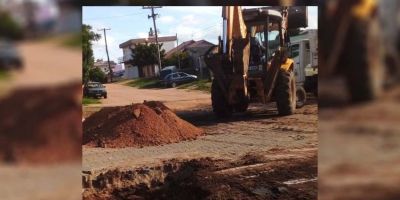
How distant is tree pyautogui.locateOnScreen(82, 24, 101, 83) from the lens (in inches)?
154

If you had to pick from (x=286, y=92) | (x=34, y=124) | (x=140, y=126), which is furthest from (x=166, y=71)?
(x=34, y=124)

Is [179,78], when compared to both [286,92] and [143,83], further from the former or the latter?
[286,92]

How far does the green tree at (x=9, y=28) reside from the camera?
304cm

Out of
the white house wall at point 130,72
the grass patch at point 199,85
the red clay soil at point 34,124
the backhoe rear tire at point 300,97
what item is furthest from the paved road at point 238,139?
the red clay soil at point 34,124

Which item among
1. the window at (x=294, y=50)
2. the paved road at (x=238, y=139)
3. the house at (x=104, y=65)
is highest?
the window at (x=294, y=50)

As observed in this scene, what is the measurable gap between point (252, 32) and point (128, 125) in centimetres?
135

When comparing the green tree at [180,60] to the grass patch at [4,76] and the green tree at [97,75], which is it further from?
the grass patch at [4,76]

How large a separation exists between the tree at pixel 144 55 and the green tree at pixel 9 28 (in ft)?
4.36

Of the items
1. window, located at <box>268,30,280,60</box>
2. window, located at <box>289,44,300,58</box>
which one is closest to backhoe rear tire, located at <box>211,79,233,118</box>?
window, located at <box>268,30,280,60</box>

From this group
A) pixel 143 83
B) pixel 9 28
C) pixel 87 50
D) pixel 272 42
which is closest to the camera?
pixel 9 28

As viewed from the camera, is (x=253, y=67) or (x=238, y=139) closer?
(x=238, y=139)

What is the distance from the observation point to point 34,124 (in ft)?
11.0

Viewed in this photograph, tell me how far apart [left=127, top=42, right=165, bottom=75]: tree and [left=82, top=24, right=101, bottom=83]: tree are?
1.26ft

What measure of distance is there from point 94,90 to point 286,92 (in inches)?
67.8
